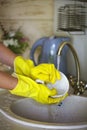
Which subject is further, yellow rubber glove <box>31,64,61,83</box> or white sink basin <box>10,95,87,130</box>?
white sink basin <box>10,95,87,130</box>

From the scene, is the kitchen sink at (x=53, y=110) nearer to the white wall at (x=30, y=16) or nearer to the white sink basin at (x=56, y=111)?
the white sink basin at (x=56, y=111)

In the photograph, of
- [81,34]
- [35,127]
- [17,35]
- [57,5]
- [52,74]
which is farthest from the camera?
[17,35]

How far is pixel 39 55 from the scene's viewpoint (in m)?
1.50

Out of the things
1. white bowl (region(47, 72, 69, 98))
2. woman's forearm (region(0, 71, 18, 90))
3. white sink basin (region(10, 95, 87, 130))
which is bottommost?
white sink basin (region(10, 95, 87, 130))

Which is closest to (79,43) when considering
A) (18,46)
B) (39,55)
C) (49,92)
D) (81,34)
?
(81,34)

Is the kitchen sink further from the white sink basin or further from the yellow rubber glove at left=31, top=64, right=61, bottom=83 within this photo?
the yellow rubber glove at left=31, top=64, right=61, bottom=83

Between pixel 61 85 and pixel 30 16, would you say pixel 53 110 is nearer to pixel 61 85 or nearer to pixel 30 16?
pixel 61 85

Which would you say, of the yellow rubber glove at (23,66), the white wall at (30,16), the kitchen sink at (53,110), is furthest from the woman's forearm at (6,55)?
the white wall at (30,16)

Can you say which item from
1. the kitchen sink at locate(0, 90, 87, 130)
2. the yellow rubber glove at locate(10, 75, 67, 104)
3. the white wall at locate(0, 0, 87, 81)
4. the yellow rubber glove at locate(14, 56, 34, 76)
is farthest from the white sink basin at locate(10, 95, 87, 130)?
the white wall at locate(0, 0, 87, 81)

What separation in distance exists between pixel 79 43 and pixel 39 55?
0.24m

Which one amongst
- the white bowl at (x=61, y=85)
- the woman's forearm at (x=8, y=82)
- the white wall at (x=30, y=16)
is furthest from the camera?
the white wall at (x=30, y=16)

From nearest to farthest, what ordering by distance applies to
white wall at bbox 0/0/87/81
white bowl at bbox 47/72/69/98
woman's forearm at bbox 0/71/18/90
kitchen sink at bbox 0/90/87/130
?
woman's forearm at bbox 0/71/18/90 → white bowl at bbox 47/72/69/98 → kitchen sink at bbox 0/90/87/130 → white wall at bbox 0/0/87/81

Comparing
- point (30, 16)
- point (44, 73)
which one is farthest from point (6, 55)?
point (30, 16)

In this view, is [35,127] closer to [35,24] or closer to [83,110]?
[83,110]
